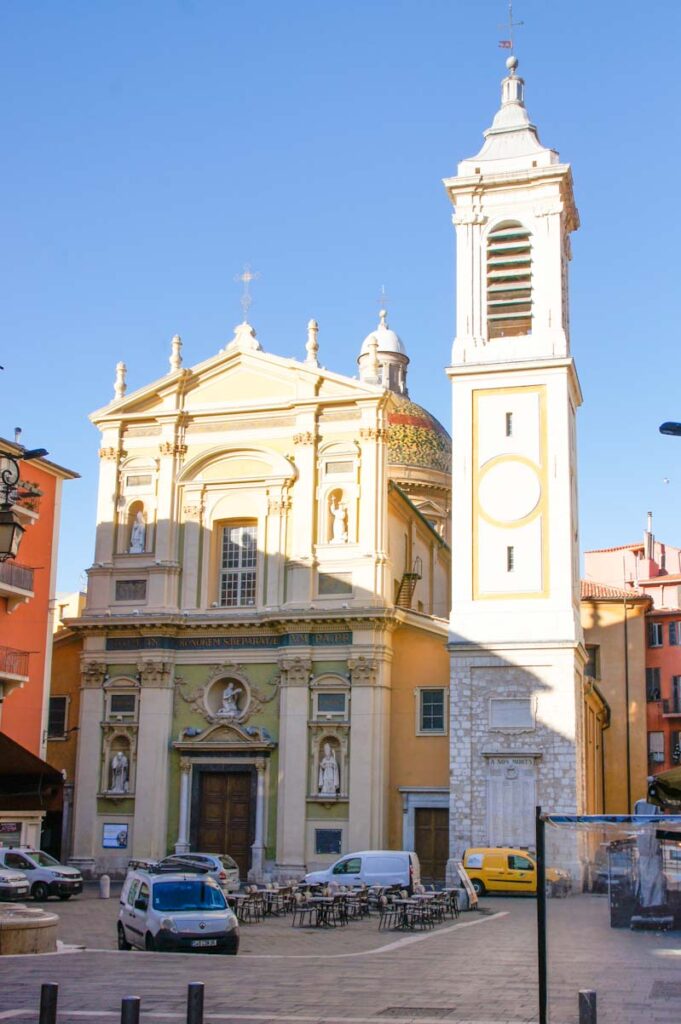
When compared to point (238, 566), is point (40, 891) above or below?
below

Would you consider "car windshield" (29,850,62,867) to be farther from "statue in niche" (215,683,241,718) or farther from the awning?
the awning

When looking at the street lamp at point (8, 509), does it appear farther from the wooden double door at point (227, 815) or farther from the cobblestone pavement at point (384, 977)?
the wooden double door at point (227, 815)

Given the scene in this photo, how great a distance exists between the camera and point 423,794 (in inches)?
1384

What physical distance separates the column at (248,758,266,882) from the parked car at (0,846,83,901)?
6023mm

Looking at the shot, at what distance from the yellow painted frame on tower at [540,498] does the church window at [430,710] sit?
10.4 feet

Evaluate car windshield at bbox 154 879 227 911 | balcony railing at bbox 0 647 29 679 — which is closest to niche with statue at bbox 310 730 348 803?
balcony railing at bbox 0 647 29 679

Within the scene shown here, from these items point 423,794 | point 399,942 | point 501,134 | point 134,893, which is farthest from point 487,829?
point 501,134

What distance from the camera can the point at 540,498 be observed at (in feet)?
114

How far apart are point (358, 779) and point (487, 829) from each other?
12.6 ft

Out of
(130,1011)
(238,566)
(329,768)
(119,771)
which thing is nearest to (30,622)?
(119,771)

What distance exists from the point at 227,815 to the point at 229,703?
307cm

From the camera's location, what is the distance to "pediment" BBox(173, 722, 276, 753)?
36.3 meters

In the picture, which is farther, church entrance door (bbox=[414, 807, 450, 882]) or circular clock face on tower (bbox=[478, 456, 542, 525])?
circular clock face on tower (bbox=[478, 456, 542, 525])

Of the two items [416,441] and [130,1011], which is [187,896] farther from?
[416,441]
